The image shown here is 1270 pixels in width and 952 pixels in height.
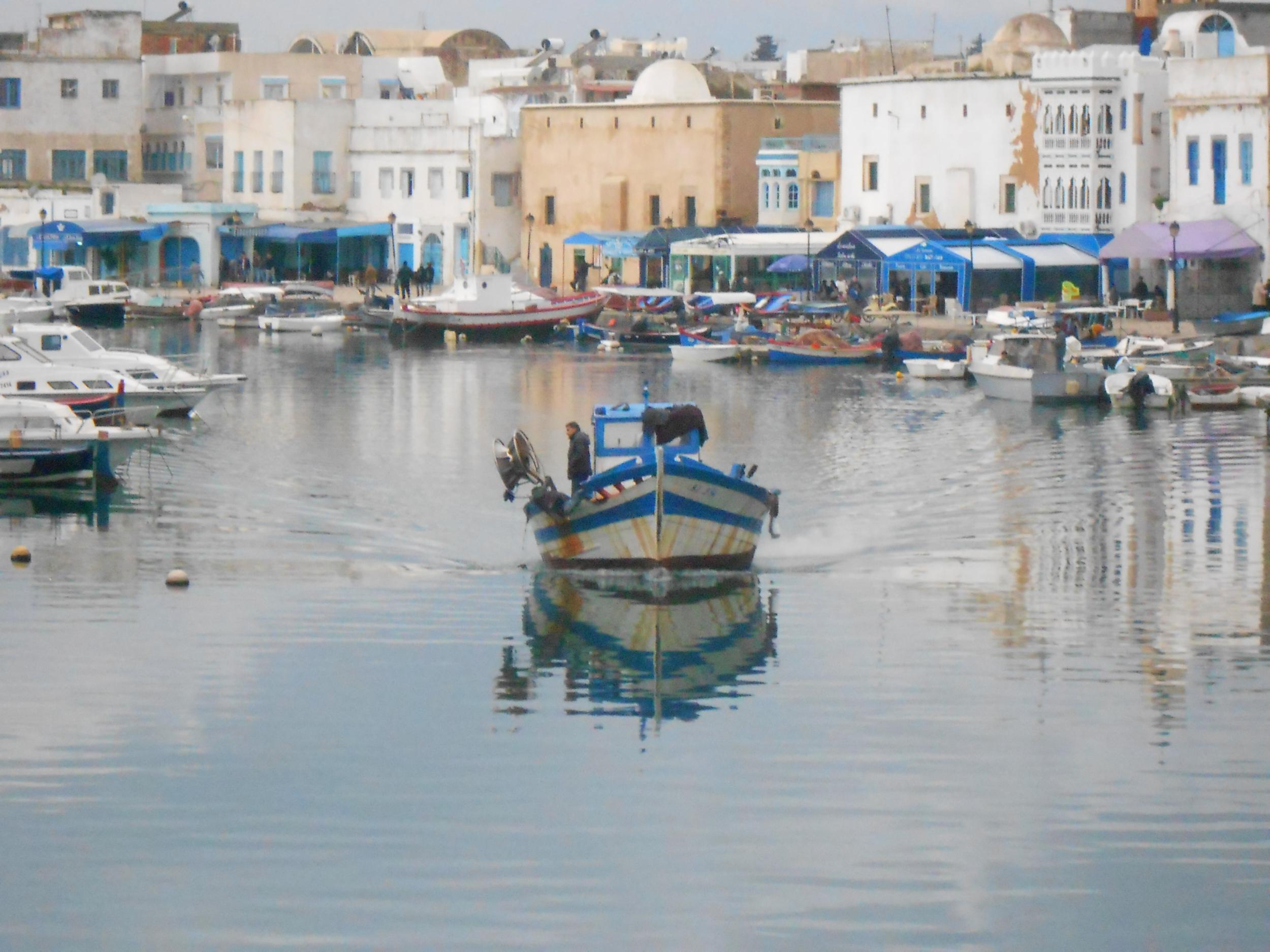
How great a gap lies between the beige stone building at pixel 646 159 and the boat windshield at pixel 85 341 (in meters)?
41.6

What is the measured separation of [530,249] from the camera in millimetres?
92562

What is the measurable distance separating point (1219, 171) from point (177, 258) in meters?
44.6

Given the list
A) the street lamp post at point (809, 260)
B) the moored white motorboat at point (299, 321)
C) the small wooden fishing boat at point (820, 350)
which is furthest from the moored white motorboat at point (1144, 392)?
the moored white motorboat at point (299, 321)

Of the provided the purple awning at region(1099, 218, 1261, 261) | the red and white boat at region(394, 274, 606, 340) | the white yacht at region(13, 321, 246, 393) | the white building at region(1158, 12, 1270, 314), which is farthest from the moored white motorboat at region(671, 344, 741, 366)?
the white yacht at region(13, 321, 246, 393)

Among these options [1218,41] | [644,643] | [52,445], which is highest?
[1218,41]

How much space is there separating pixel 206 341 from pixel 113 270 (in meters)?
24.3

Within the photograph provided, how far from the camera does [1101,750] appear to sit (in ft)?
66.7

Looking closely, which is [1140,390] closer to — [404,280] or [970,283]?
[970,283]

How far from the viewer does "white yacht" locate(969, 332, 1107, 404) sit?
5225 centimetres

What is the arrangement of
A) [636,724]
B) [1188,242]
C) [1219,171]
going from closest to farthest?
1. [636,724]
2. [1188,242]
3. [1219,171]

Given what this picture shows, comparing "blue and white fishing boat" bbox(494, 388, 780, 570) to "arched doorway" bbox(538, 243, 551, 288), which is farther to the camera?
"arched doorway" bbox(538, 243, 551, 288)

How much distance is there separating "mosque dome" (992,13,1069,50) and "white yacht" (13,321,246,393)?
119ft

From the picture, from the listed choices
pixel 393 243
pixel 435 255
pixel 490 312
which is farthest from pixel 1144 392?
pixel 435 255

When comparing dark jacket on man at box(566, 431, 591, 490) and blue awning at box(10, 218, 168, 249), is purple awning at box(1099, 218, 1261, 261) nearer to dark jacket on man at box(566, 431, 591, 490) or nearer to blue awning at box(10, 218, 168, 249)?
blue awning at box(10, 218, 168, 249)
